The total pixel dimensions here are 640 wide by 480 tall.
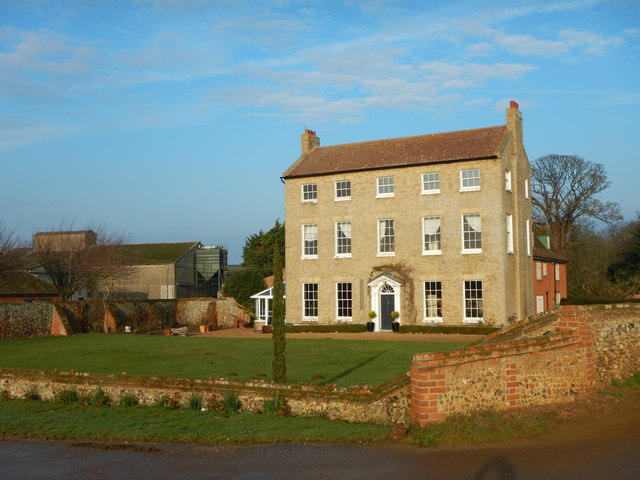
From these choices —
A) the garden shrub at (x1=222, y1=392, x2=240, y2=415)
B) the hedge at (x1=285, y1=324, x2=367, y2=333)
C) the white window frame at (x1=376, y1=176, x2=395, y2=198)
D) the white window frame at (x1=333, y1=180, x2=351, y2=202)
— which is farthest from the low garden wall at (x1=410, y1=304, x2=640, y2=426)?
the white window frame at (x1=333, y1=180, x2=351, y2=202)

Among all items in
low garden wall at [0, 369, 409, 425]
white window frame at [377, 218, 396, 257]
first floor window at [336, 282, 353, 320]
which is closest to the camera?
low garden wall at [0, 369, 409, 425]

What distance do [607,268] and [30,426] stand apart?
4487cm

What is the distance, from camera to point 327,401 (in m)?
12.1

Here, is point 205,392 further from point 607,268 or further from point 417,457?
point 607,268

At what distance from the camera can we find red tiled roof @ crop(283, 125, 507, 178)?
34.8 m

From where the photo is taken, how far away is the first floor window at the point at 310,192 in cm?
3866

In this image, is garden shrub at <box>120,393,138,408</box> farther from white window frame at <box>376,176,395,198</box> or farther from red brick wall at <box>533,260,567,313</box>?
red brick wall at <box>533,260,567,313</box>

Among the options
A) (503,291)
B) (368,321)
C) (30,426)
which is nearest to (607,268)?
(503,291)

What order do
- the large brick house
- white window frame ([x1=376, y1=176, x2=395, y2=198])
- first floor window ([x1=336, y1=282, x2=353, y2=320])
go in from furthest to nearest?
first floor window ([x1=336, y1=282, x2=353, y2=320])
white window frame ([x1=376, y1=176, x2=395, y2=198])
the large brick house

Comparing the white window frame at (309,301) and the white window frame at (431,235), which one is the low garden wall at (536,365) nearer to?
the white window frame at (431,235)

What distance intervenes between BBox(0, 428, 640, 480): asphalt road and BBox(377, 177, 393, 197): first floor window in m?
26.8

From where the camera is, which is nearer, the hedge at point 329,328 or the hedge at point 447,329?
the hedge at point 447,329

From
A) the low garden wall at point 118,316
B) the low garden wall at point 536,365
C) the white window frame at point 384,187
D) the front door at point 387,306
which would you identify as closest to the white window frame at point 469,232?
the white window frame at point 384,187

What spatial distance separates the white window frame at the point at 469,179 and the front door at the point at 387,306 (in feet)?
23.1
